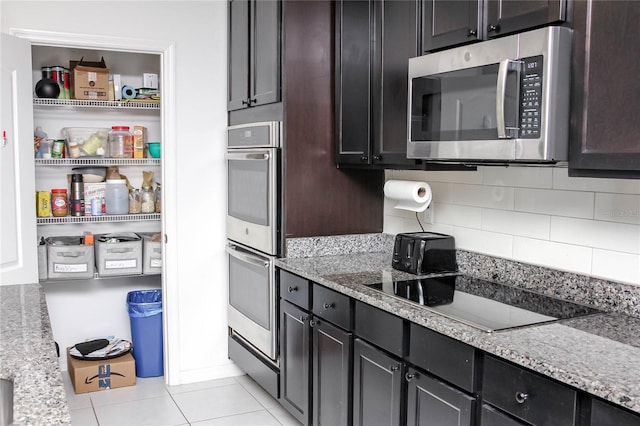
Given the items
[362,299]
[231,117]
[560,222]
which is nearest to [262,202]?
[231,117]

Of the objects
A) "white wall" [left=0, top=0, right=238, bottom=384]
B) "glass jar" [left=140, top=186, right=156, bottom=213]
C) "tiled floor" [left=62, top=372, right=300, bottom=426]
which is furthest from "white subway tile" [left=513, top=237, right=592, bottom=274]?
"glass jar" [left=140, top=186, right=156, bottom=213]

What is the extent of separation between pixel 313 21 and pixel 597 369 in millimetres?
2262

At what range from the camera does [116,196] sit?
3.96 m

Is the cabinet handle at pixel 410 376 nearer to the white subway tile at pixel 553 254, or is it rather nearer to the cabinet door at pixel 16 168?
the white subway tile at pixel 553 254

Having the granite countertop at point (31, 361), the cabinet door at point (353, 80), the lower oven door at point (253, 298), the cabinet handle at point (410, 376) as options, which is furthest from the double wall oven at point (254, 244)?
the granite countertop at point (31, 361)

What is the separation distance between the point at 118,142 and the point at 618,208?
2987mm

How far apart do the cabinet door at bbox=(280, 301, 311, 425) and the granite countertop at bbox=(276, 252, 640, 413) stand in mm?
514

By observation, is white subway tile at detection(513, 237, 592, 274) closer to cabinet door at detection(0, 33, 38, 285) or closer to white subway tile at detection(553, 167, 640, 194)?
white subway tile at detection(553, 167, 640, 194)

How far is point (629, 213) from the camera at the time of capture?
2.10m

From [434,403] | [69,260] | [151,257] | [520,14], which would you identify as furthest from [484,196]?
[69,260]

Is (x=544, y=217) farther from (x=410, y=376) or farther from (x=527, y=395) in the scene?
(x=527, y=395)

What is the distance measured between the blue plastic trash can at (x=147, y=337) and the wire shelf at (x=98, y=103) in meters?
1.27

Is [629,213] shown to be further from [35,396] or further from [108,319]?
[108,319]

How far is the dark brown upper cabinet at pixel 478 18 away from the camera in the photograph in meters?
1.92
